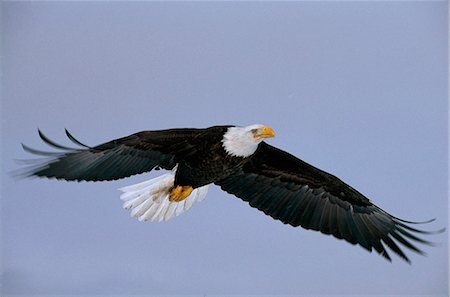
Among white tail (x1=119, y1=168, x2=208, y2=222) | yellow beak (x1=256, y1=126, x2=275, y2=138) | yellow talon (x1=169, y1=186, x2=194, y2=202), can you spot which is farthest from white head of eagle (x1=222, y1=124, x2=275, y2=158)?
white tail (x1=119, y1=168, x2=208, y2=222)

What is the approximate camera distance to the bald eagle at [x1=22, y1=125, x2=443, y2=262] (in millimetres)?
4629

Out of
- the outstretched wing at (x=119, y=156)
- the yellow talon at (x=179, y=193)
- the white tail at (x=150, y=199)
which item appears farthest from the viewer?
the white tail at (x=150, y=199)

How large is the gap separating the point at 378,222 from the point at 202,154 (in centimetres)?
127

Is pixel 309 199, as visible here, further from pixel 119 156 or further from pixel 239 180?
pixel 119 156

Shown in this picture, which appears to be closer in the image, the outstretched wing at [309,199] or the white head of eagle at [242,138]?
the white head of eagle at [242,138]

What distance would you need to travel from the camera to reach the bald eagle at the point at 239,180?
4629 millimetres

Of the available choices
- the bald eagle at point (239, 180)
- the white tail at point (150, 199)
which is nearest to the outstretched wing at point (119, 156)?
the bald eagle at point (239, 180)

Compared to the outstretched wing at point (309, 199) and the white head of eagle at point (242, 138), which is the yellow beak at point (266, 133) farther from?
the outstretched wing at point (309, 199)

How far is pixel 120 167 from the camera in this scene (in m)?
4.61

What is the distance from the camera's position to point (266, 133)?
460 centimetres

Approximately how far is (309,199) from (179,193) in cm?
87

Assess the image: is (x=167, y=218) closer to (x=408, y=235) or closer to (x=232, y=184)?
(x=232, y=184)

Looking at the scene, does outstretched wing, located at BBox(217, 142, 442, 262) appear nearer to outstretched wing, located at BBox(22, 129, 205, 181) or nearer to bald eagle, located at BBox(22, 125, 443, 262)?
bald eagle, located at BBox(22, 125, 443, 262)

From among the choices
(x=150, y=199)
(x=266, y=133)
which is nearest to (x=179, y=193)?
(x=150, y=199)
